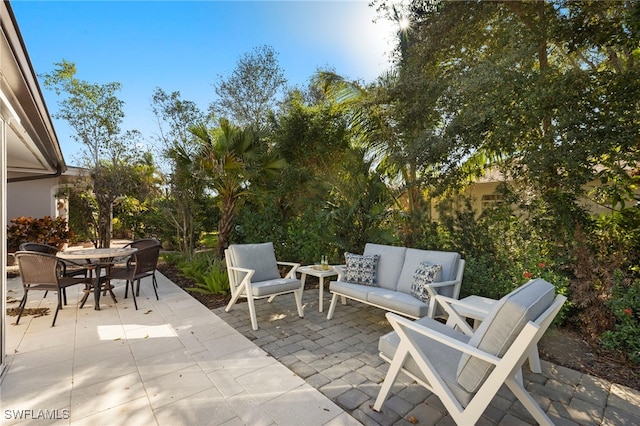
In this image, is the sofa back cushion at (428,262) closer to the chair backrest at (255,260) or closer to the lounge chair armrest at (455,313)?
the lounge chair armrest at (455,313)

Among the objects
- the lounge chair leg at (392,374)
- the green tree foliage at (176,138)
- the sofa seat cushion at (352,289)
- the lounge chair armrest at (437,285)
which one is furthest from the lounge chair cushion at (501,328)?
the green tree foliage at (176,138)

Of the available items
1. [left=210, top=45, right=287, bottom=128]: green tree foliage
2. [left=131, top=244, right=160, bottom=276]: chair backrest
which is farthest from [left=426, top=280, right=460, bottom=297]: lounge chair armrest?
[left=210, top=45, right=287, bottom=128]: green tree foliage

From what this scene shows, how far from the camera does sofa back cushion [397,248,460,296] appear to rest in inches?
154

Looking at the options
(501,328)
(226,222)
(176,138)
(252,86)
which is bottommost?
(501,328)

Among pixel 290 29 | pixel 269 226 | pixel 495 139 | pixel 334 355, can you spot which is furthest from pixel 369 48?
pixel 334 355

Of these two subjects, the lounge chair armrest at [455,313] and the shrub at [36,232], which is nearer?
the lounge chair armrest at [455,313]

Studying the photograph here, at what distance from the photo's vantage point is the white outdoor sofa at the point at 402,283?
3617 mm

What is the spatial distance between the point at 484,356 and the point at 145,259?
5.04 m

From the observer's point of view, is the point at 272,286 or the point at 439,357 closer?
the point at 439,357

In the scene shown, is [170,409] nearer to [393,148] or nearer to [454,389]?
[454,389]

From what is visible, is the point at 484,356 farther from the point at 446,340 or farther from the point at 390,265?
the point at 390,265

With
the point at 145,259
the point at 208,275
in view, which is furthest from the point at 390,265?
the point at 145,259

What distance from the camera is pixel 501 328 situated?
1932mm

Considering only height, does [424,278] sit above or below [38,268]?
below
